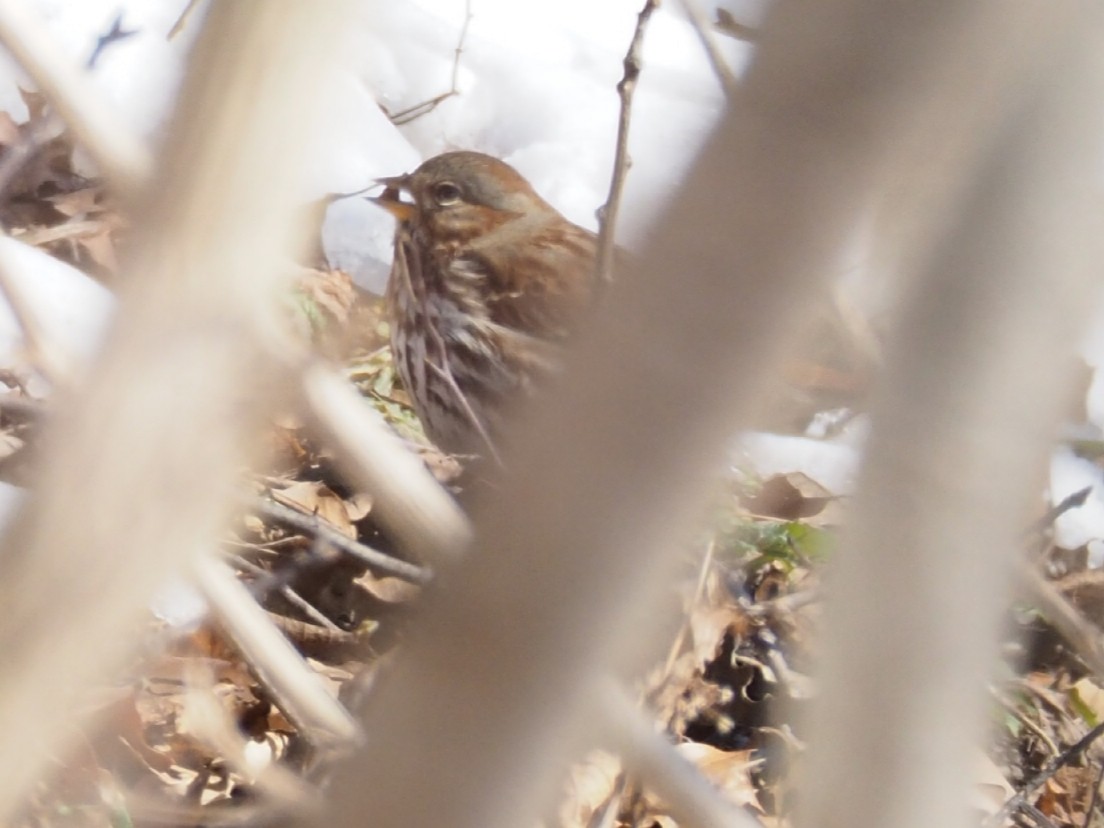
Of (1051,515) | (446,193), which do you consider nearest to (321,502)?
(446,193)

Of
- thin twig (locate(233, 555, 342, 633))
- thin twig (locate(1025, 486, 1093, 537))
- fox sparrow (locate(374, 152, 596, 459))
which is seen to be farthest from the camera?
fox sparrow (locate(374, 152, 596, 459))

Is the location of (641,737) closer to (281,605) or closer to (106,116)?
(106,116)

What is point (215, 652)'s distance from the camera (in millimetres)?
1203

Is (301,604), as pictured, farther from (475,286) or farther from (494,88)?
(494,88)

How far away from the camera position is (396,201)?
1.54m

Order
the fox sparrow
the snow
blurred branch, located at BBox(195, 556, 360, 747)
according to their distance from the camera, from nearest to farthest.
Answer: blurred branch, located at BBox(195, 556, 360, 747), the fox sparrow, the snow

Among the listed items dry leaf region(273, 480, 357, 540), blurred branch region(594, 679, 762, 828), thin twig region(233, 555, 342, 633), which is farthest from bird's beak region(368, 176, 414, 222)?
blurred branch region(594, 679, 762, 828)

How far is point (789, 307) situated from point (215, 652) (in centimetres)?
105

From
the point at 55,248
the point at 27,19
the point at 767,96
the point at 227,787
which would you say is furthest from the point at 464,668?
Result: the point at 55,248

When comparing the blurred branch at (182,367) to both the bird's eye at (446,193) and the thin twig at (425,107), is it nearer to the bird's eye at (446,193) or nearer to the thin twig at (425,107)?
the bird's eye at (446,193)

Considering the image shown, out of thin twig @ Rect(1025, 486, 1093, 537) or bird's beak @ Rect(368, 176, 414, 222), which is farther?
bird's beak @ Rect(368, 176, 414, 222)

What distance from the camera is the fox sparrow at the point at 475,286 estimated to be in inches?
53.4

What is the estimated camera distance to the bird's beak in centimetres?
153

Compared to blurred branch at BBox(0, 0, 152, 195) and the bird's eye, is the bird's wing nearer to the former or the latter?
the bird's eye
